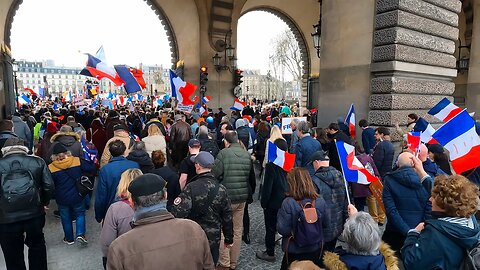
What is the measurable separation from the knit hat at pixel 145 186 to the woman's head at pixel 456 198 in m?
1.96

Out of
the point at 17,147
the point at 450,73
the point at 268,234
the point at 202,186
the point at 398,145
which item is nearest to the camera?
the point at 202,186

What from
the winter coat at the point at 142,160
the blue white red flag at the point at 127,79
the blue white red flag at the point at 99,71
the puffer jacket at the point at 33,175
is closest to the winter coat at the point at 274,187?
the winter coat at the point at 142,160

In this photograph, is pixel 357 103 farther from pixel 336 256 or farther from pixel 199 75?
pixel 199 75

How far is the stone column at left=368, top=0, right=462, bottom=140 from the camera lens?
7.99 m

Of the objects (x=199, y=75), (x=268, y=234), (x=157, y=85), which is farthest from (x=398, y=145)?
(x=157, y=85)

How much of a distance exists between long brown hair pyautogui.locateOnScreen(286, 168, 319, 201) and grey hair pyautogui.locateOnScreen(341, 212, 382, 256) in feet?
3.23

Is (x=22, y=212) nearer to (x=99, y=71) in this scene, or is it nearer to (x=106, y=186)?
(x=106, y=186)

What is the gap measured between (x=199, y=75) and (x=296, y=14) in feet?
29.0

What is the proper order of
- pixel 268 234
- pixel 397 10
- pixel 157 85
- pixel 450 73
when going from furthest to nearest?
pixel 157 85, pixel 450 73, pixel 397 10, pixel 268 234

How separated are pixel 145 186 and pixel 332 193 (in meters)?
2.30

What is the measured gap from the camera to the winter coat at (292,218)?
3.26 metres

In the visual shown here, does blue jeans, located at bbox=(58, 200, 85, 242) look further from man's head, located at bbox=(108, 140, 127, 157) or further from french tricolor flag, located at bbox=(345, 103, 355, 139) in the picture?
french tricolor flag, located at bbox=(345, 103, 355, 139)

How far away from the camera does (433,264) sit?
222 cm

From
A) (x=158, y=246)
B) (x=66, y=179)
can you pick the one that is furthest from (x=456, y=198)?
(x=66, y=179)
